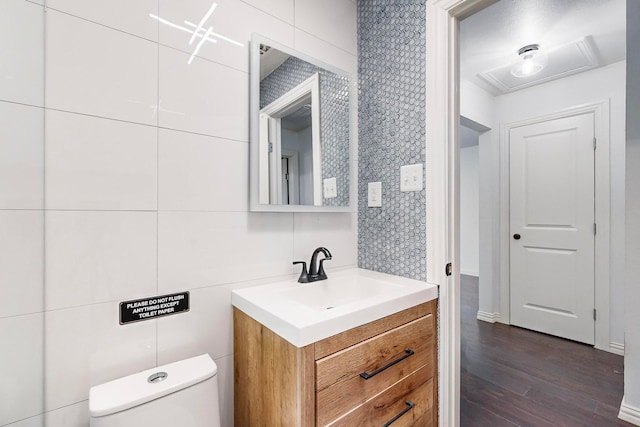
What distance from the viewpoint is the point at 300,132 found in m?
1.40

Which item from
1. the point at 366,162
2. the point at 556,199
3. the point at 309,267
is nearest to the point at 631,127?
the point at 556,199

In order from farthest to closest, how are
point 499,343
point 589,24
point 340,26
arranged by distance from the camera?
point 499,343
point 589,24
point 340,26

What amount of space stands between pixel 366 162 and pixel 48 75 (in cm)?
131

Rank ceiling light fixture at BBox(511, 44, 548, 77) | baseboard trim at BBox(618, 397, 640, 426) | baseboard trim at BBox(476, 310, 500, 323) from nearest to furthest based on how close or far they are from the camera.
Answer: baseboard trim at BBox(618, 397, 640, 426), ceiling light fixture at BBox(511, 44, 548, 77), baseboard trim at BBox(476, 310, 500, 323)

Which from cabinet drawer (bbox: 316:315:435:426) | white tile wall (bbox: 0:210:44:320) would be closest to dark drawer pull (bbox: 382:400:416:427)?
cabinet drawer (bbox: 316:315:435:426)

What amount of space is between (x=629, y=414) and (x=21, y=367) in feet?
9.24

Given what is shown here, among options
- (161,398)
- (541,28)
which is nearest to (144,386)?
(161,398)

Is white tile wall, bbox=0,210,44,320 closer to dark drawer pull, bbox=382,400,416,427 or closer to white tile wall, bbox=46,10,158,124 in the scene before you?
white tile wall, bbox=46,10,158,124

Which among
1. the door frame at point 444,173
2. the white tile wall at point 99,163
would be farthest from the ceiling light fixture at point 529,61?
the white tile wall at point 99,163

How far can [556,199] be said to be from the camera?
2775 millimetres

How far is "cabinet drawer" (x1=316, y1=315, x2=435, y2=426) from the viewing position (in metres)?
0.87

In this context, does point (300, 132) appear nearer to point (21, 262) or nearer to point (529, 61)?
point (21, 262)

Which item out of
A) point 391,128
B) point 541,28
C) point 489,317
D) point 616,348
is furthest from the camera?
point 489,317

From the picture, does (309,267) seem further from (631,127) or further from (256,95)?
(631,127)
